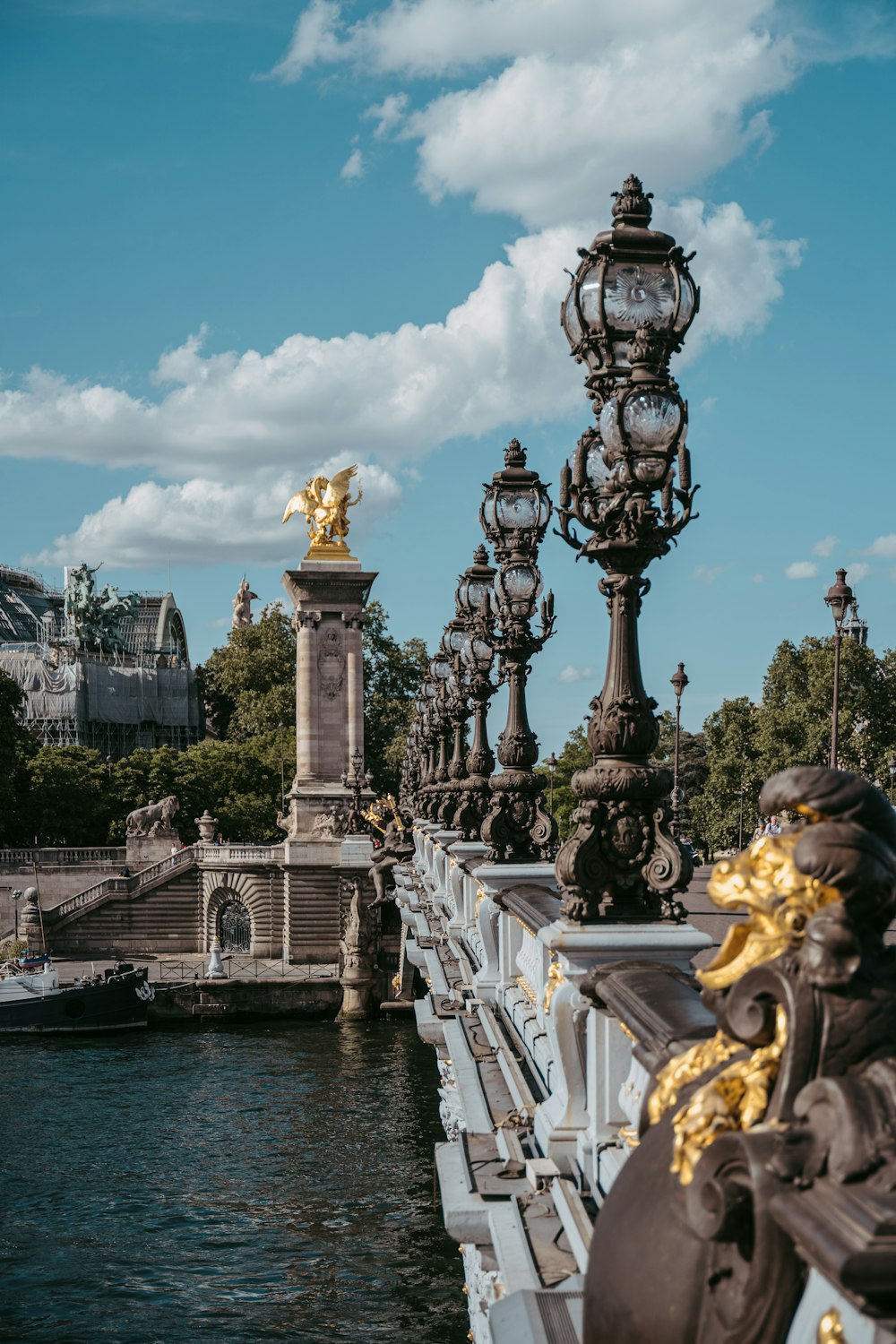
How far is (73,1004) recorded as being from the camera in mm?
48406

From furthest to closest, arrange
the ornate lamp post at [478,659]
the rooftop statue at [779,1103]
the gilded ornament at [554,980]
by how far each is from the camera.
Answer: the ornate lamp post at [478,659] → the gilded ornament at [554,980] → the rooftop statue at [779,1103]

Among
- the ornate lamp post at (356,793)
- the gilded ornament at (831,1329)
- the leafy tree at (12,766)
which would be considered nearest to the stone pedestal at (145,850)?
the leafy tree at (12,766)

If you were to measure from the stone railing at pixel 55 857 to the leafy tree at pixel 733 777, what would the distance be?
946 inches

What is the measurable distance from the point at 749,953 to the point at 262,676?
92696 mm

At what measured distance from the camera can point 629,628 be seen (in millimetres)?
7469

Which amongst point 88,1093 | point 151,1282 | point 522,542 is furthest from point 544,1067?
point 88,1093

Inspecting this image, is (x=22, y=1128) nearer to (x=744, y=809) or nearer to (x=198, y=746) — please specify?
(x=744, y=809)

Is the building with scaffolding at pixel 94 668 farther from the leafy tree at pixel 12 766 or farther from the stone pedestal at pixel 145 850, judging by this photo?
the stone pedestal at pixel 145 850

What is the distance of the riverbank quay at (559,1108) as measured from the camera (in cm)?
460

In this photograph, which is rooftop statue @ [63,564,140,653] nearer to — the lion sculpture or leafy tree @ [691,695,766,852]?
the lion sculpture

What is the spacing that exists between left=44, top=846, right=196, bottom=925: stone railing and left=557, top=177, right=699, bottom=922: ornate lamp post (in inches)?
2113

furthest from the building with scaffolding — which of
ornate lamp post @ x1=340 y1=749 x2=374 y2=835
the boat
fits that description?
the boat

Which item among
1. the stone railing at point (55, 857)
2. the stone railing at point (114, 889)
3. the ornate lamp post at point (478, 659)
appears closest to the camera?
the ornate lamp post at point (478, 659)

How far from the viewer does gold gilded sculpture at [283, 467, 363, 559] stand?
65562 millimetres
